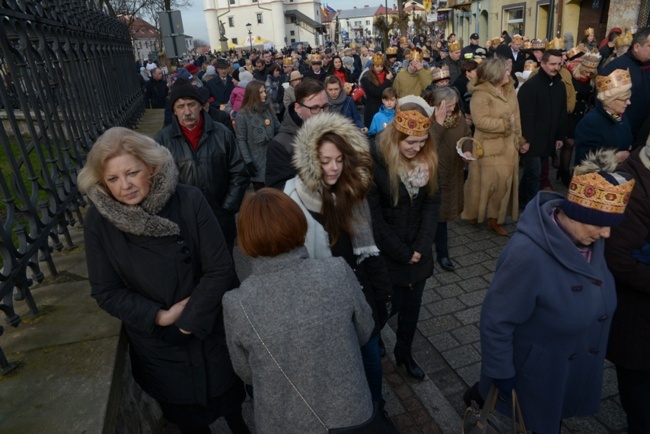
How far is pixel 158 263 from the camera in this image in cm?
223

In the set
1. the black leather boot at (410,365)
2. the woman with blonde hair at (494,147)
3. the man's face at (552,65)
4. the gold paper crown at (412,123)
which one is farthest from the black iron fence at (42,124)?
the man's face at (552,65)

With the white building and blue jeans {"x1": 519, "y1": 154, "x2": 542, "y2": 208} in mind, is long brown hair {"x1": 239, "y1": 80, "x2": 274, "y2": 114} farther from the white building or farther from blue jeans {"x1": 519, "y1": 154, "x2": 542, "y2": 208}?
the white building

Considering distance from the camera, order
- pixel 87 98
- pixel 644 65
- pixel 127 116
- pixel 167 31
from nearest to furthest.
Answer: pixel 87 98 → pixel 644 65 → pixel 127 116 → pixel 167 31

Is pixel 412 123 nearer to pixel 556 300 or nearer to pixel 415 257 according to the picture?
pixel 415 257

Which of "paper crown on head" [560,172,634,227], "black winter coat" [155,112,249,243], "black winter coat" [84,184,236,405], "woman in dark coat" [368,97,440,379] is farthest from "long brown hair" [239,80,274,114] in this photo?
"paper crown on head" [560,172,634,227]

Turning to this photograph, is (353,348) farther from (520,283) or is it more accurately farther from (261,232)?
(520,283)

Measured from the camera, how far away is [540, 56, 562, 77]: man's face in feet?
18.2

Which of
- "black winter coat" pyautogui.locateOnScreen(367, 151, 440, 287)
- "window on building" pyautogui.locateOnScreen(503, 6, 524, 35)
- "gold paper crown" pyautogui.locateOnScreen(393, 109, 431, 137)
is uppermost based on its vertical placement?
"window on building" pyautogui.locateOnScreen(503, 6, 524, 35)

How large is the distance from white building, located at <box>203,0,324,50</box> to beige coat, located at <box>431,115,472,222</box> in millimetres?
78901

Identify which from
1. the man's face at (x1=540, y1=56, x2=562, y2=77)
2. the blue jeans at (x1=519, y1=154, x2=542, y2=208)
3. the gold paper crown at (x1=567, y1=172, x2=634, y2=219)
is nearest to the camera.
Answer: the gold paper crown at (x1=567, y1=172, x2=634, y2=219)

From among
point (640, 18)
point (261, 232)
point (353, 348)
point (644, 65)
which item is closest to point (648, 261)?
point (353, 348)

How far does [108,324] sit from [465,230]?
4.68 m

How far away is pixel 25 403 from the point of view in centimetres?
201

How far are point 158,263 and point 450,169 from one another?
351 centimetres
